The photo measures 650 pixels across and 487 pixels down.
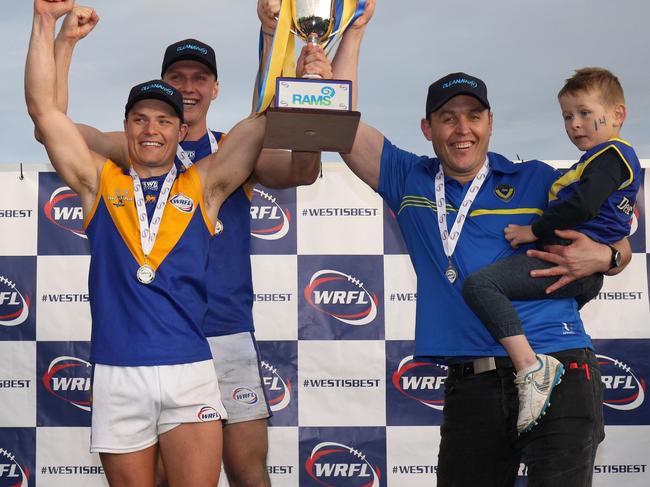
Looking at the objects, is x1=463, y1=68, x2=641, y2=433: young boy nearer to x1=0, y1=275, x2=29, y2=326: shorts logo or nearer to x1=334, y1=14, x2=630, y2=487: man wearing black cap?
x1=334, y1=14, x2=630, y2=487: man wearing black cap

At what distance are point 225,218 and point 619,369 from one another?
2.51 m

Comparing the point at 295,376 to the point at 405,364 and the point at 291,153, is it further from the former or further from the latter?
the point at 291,153

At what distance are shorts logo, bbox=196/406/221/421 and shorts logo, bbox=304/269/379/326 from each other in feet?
5.83

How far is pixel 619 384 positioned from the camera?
14.3 ft

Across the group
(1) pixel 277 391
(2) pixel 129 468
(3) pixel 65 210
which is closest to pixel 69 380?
(3) pixel 65 210

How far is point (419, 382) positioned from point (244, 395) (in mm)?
1555

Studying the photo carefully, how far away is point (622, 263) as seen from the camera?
8.91 ft

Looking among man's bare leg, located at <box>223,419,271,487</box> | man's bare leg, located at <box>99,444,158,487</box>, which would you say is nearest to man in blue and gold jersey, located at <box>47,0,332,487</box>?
man's bare leg, located at <box>223,419,271,487</box>

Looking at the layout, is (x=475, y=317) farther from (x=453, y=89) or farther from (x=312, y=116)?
(x=312, y=116)

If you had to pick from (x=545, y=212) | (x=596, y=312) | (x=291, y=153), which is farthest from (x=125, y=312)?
(x=596, y=312)

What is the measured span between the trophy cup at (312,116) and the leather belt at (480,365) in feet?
2.65

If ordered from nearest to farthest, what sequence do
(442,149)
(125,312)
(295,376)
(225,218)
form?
(125,312) → (442,149) → (225,218) → (295,376)

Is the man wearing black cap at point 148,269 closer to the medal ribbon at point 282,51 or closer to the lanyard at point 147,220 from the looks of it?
the lanyard at point 147,220

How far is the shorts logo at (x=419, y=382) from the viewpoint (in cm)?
433
